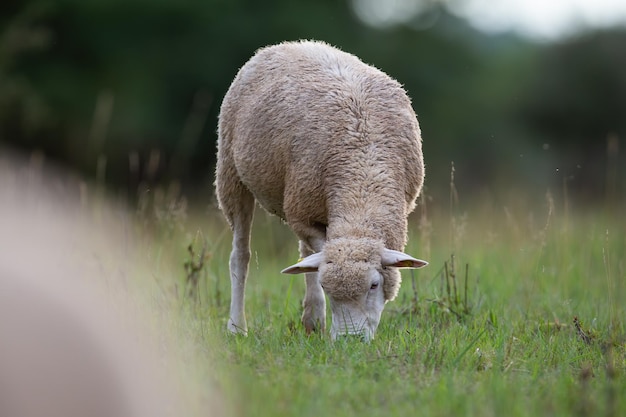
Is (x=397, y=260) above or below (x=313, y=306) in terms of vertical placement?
above

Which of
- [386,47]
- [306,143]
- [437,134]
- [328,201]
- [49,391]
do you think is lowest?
[49,391]

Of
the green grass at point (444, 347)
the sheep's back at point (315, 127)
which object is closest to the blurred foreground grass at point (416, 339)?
the green grass at point (444, 347)

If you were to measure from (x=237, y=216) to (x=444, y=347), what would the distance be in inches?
82.9

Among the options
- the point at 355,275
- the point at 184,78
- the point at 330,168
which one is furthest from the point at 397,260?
the point at 184,78

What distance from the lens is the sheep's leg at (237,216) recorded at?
6391 millimetres

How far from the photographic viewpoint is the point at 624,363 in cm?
499

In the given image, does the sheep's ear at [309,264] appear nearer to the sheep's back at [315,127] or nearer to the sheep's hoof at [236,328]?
the sheep's back at [315,127]

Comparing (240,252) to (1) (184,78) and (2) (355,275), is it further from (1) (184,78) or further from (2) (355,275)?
(1) (184,78)

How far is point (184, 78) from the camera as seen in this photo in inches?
816

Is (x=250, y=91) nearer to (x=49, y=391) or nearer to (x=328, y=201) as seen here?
(x=328, y=201)

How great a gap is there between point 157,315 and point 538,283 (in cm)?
322

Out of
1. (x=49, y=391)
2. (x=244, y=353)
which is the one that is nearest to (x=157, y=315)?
(x=244, y=353)

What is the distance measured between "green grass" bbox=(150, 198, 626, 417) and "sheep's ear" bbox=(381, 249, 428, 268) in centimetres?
44

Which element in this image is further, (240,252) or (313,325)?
(240,252)
